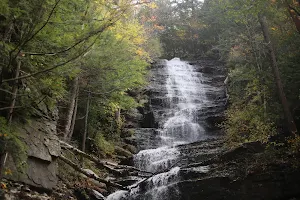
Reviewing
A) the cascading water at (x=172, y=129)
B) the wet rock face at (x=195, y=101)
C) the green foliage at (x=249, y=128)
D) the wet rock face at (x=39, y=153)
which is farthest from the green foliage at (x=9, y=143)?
the wet rock face at (x=195, y=101)

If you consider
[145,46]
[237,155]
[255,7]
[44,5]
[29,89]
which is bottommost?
[237,155]

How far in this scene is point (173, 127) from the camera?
18.0 m

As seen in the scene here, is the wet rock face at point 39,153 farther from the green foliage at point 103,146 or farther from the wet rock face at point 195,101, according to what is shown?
the wet rock face at point 195,101

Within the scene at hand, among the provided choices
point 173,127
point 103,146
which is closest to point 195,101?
point 173,127

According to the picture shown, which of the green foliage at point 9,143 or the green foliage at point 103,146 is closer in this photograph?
the green foliage at point 9,143

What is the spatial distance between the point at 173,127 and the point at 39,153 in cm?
1202

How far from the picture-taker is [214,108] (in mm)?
19141

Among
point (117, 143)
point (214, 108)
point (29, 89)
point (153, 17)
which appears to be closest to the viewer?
point (29, 89)

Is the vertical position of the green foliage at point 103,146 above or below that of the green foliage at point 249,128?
below

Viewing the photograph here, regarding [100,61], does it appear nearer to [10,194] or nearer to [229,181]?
[10,194]

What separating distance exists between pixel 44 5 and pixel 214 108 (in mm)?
16522

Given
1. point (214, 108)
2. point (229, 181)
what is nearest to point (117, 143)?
point (214, 108)

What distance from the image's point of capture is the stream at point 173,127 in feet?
31.3

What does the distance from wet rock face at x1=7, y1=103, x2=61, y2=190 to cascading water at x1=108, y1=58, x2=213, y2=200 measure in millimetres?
2795
